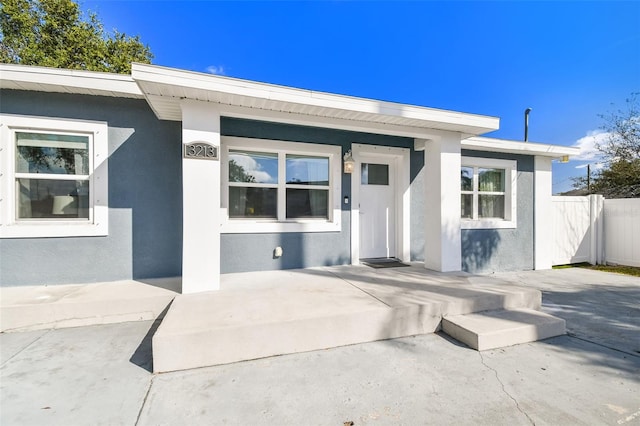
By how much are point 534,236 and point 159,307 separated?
26.5ft

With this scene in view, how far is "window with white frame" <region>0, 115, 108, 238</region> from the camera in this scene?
364cm

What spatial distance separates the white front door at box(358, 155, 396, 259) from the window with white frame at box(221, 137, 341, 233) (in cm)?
67

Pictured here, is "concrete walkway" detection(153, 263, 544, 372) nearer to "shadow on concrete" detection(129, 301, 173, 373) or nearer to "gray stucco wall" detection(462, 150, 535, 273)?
"shadow on concrete" detection(129, 301, 173, 373)

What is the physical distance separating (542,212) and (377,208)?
15.1 feet

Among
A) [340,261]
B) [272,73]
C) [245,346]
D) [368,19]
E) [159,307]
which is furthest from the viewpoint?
[272,73]

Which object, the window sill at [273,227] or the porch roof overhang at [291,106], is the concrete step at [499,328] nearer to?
the window sill at [273,227]

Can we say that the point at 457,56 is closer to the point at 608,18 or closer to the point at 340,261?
the point at 608,18

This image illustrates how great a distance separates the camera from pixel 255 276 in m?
4.17

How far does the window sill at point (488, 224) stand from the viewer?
19.4 feet

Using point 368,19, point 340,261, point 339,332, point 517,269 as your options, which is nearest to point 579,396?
point 339,332

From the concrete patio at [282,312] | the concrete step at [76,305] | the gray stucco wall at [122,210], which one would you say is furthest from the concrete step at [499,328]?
the gray stucco wall at [122,210]

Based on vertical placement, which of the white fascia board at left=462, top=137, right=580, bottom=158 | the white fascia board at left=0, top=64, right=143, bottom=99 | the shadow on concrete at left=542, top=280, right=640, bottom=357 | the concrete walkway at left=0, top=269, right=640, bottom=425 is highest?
the white fascia board at left=0, top=64, right=143, bottom=99

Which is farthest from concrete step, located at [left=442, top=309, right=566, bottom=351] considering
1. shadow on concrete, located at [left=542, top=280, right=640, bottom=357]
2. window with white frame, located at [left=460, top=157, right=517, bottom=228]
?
window with white frame, located at [left=460, top=157, right=517, bottom=228]

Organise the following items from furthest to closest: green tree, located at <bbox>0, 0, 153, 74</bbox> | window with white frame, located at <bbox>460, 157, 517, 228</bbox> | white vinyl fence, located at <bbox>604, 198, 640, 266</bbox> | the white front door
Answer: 1. green tree, located at <bbox>0, 0, 153, 74</bbox>
2. white vinyl fence, located at <bbox>604, 198, 640, 266</bbox>
3. window with white frame, located at <bbox>460, 157, 517, 228</bbox>
4. the white front door
